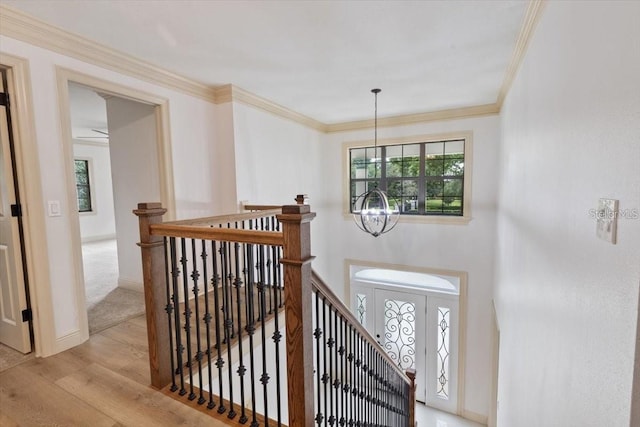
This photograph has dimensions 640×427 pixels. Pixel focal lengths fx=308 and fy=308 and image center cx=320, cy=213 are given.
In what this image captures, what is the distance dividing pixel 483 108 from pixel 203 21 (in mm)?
4041

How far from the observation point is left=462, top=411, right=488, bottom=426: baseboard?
15.8 ft

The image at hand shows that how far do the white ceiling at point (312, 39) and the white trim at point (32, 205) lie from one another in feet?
1.69

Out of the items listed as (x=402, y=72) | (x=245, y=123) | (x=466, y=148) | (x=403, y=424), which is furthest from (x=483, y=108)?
(x=403, y=424)

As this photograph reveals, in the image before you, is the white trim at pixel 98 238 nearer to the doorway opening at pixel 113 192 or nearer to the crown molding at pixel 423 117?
the doorway opening at pixel 113 192

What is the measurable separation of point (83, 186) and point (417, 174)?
796 cm

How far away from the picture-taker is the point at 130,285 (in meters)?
3.77

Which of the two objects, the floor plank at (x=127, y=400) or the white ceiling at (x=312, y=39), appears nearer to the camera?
the floor plank at (x=127, y=400)

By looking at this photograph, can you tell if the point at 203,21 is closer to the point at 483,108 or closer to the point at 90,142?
the point at 483,108

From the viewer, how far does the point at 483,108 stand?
4605mm

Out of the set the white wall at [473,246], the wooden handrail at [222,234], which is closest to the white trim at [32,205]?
the wooden handrail at [222,234]

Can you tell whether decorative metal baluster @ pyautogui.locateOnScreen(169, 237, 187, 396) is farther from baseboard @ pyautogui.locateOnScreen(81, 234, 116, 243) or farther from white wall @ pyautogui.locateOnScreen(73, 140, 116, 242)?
baseboard @ pyautogui.locateOnScreen(81, 234, 116, 243)

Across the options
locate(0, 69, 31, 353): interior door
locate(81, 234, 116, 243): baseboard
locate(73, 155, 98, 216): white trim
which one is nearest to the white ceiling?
locate(0, 69, 31, 353): interior door

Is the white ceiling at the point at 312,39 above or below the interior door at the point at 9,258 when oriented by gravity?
above

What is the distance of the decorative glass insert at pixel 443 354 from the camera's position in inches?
204
